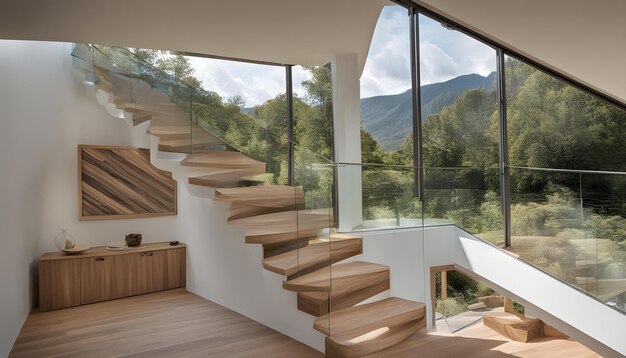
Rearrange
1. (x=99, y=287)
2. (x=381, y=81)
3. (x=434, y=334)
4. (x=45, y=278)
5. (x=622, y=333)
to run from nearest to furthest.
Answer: (x=622, y=333) → (x=434, y=334) → (x=45, y=278) → (x=99, y=287) → (x=381, y=81)

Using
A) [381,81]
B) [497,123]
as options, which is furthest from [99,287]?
[497,123]

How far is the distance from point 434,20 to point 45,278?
5.72 metres

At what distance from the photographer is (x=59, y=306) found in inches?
232

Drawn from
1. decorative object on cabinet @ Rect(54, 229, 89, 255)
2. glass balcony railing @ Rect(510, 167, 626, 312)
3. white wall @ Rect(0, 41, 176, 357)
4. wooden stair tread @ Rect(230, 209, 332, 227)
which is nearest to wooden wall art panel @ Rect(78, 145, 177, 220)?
white wall @ Rect(0, 41, 176, 357)

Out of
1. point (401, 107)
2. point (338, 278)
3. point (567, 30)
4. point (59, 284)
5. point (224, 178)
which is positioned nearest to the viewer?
point (567, 30)

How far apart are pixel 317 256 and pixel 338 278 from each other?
36 centimetres

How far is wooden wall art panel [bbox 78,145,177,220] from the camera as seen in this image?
6801 mm

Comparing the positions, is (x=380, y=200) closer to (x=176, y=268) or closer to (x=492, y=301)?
(x=492, y=301)

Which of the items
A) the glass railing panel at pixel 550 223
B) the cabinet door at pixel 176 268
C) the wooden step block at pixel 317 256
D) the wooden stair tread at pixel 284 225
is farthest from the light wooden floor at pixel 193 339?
the cabinet door at pixel 176 268

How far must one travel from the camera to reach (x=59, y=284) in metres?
5.93

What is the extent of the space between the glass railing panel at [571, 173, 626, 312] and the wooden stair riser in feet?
5.80

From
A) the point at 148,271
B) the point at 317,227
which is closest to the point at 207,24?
the point at 317,227

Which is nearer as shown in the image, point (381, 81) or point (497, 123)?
point (497, 123)

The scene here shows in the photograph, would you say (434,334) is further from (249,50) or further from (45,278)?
(45,278)
